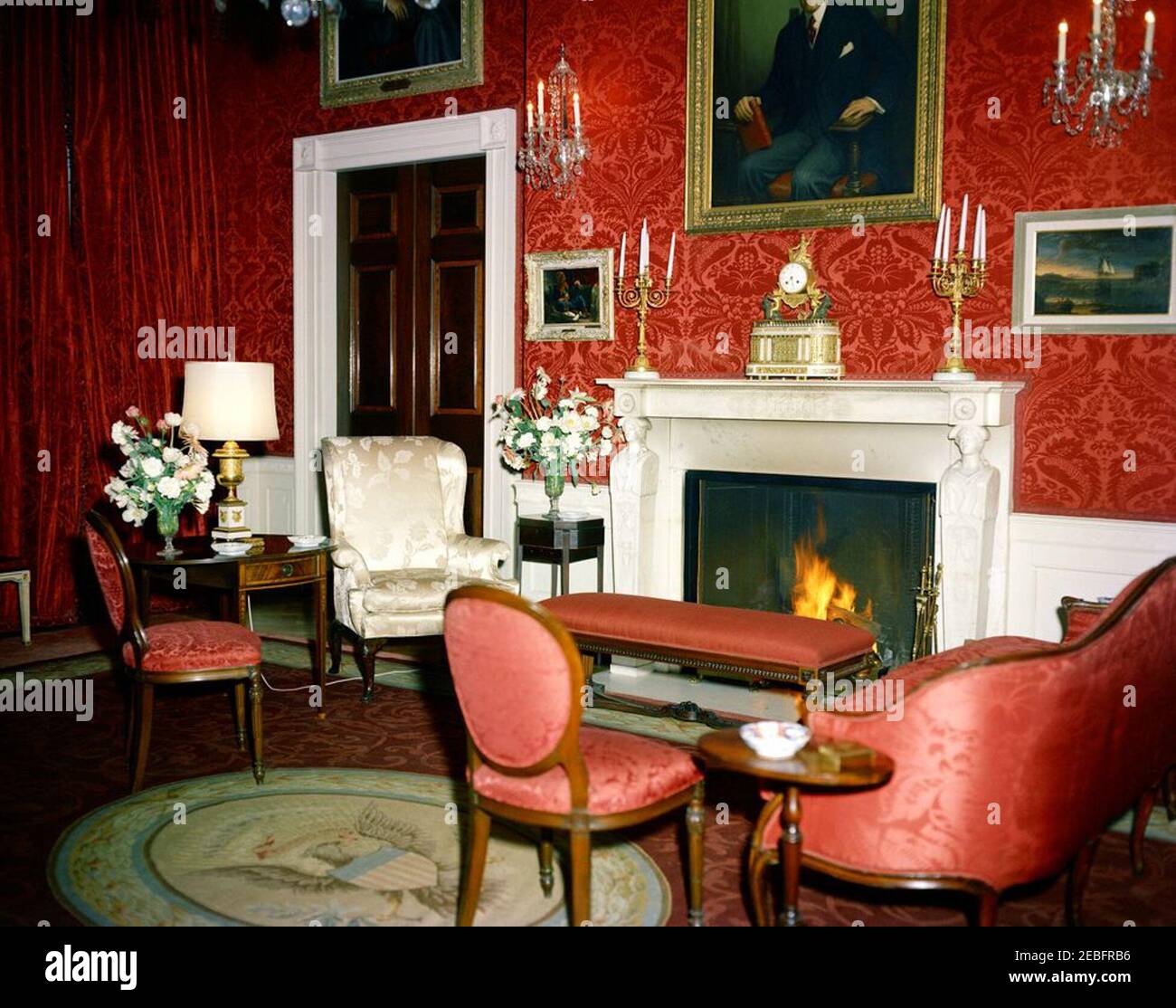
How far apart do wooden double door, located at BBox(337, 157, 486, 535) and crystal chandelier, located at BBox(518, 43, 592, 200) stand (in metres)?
0.52

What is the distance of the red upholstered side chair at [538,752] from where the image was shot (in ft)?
9.20

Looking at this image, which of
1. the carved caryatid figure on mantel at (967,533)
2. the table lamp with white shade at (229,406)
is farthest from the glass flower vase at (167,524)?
the carved caryatid figure on mantel at (967,533)

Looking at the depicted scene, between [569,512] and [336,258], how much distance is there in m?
2.48

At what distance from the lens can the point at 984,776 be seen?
8.65 feet

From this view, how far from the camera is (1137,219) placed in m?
4.85

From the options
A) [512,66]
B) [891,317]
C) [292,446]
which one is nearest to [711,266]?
[891,317]

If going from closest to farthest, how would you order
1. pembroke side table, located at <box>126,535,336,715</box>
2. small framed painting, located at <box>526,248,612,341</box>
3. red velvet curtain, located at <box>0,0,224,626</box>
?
pembroke side table, located at <box>126,535,336,715</box>
small framed painting, located at <box>526,248,612,341</box>
red velvet curtain, located at <box>0,0,224,626</box>

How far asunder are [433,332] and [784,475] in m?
2.45

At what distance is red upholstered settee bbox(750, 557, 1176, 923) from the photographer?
263 centimetres

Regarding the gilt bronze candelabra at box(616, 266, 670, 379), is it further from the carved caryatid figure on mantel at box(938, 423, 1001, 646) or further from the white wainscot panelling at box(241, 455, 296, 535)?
the white wainscot panelling at box(241, 455, 296, 535)

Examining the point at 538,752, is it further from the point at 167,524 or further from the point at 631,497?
the point at 631,497

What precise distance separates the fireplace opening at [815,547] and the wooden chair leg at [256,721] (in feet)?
8.21

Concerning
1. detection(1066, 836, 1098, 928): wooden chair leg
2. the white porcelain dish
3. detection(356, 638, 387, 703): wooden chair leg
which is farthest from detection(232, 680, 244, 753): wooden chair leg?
detection(1066, 836, 1098, 928): wooden chair leg

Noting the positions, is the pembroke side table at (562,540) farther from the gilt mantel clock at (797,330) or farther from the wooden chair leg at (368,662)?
the gilt mantel clock at (797,330)
